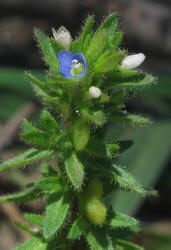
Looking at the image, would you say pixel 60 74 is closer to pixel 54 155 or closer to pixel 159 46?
pixel 54 155

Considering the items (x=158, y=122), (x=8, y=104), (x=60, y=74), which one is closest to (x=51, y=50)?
(x=60, y=74)

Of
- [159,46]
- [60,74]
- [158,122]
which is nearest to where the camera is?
[60,74]

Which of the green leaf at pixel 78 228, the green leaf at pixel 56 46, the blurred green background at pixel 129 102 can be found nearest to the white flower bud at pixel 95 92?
the green leaf at pixel 56 46

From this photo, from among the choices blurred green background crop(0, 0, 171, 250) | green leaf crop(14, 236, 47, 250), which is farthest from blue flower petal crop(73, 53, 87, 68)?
blurred green background crop(0, 0, 171, 250)

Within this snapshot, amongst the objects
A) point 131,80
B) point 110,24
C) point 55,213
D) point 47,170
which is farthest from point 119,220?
point 110,24

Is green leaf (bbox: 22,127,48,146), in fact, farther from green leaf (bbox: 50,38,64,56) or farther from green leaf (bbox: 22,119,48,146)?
green leaf (bbox: 50,38,64,56)
